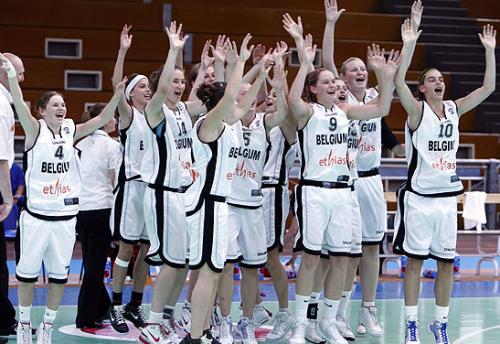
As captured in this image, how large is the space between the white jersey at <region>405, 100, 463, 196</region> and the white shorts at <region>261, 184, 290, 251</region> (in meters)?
1.20

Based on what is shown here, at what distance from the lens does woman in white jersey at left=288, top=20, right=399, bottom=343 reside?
25.1 feet

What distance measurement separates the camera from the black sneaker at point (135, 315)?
844 centimetres

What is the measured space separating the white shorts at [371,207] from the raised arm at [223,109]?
6.22 ft

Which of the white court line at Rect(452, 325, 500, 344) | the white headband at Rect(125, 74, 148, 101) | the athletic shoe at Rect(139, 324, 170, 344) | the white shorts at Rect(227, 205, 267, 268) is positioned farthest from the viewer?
the white headband at Rect(125, 74, 148, 101)

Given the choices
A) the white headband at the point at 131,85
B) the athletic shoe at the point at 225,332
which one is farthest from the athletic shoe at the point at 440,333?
the white headband at the point at 131,85

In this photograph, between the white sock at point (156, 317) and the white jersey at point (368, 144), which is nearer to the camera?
the white sock at point (156, 317)

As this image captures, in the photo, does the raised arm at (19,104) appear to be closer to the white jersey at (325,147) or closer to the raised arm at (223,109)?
the raised arm at (223,109)

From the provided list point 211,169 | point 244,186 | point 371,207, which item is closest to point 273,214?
point 244,186

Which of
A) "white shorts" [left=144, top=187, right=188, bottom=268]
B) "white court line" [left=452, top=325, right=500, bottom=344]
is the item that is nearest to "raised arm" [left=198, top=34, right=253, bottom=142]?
→ "white shorts" [left=144, top=187, right=188, bottom=268]

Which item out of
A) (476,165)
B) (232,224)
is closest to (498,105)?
(476,165)

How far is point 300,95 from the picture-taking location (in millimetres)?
7641

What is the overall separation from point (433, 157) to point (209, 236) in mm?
1852

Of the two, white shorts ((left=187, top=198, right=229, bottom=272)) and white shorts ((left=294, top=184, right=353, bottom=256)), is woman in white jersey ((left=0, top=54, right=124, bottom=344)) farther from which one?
white shorts ((left=294, top=184, right=353, bottom=256))

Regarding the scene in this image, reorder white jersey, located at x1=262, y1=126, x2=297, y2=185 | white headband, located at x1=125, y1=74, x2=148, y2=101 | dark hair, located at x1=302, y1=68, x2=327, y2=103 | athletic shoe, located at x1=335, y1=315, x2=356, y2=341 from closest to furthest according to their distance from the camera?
dark hair, located at x1=302, y1=68, x2=327, y2=103, athletic shoe, located at x1=335, y1=315, x2=356, y2=341, white jersey, located at x1=262, y1=126, x2=297, y2=185, white headband, located at x1=125, y1=74, x2=148, y2=101
